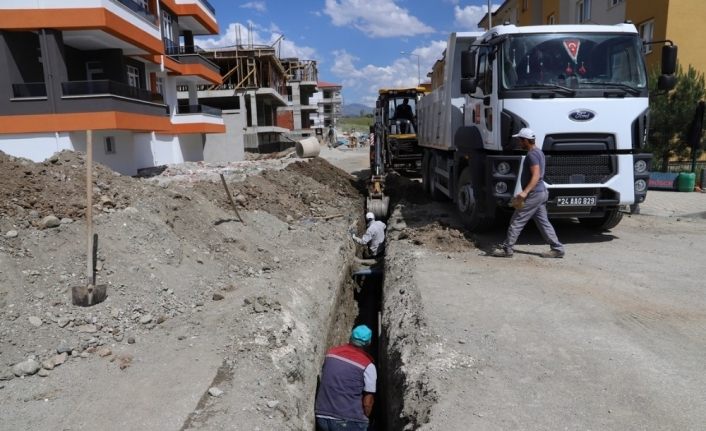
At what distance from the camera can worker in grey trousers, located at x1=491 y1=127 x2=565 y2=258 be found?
6.68 meters

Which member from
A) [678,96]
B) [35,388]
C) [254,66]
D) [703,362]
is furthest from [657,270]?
[254,66]

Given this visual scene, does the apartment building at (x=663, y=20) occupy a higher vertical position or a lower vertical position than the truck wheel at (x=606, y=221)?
higher

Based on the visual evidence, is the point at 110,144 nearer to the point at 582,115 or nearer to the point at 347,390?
the point at 347,390

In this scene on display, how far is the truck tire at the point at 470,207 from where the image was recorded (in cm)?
800

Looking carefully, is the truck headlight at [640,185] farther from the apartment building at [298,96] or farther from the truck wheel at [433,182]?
the apartment building at [298,96]

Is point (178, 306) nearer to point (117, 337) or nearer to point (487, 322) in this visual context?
point (117, 337)

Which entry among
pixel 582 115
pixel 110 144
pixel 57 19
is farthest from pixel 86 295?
pixel 110 144

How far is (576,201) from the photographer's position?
719 centimetres

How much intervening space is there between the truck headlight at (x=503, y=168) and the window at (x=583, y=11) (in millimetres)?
19123

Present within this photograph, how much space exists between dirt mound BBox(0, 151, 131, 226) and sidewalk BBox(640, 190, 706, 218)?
35.1 feet

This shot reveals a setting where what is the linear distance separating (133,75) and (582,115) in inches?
716

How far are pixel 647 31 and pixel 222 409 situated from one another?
20664 mm

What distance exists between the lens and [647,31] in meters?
18.6

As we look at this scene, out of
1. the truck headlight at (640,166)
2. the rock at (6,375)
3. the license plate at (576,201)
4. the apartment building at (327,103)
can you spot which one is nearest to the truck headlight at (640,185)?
the truck headlight at (640,166)
